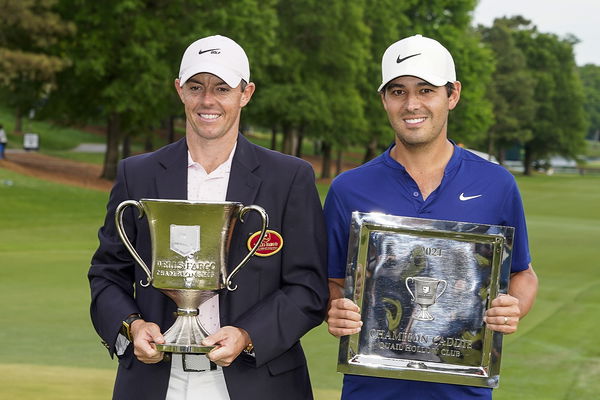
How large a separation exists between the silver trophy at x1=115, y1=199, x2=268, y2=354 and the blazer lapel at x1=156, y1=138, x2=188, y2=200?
0.88 feet

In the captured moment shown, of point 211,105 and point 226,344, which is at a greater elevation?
point 211,105

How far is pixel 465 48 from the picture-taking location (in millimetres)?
57719

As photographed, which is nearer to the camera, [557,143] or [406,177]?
[406,177]

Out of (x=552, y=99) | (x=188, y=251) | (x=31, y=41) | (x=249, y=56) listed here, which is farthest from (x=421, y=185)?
(x=552, y=99)

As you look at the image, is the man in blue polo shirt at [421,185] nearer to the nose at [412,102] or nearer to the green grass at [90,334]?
the nose at [412,102]

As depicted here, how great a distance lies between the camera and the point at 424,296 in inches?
128

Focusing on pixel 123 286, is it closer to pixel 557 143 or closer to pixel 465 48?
pixel 465 48

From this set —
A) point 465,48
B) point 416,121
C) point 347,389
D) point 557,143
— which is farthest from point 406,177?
point 557,143

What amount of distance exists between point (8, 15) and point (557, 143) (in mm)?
63679

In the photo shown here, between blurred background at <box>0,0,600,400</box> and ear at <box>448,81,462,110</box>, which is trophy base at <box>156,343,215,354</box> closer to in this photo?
ear at <box>448,81,462,110</box>

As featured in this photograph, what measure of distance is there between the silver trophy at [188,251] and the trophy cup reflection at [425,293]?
0.59m

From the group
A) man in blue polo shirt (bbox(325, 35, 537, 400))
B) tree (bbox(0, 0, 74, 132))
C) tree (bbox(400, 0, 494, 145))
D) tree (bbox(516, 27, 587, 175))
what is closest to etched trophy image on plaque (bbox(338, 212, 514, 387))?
man in blue polo shirt (bbox(325, 35, 537, 400))

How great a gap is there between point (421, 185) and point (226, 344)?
3.19 ft

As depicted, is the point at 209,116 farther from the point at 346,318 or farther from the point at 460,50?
the point at 460,50
